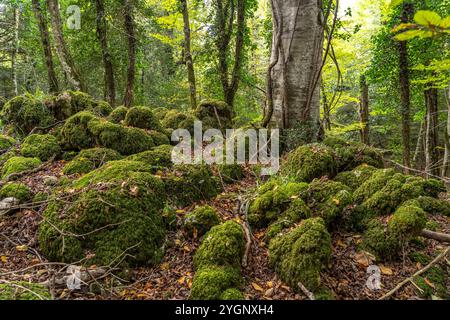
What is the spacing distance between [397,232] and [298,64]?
3.90 m

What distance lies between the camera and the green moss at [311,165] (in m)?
4.20

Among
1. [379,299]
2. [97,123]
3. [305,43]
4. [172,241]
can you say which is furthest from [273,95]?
[379,299]

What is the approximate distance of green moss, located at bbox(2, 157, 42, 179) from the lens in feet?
15.1

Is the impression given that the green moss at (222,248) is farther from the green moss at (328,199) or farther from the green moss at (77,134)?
the green moss at (77,134)

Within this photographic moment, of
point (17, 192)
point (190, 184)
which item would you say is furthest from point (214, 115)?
point (17, 192)

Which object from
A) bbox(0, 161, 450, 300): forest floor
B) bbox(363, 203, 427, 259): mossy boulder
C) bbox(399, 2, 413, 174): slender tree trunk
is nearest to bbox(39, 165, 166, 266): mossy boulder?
bbox(0, 161, 450, 300): forest floor

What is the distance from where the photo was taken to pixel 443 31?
137 centimetres

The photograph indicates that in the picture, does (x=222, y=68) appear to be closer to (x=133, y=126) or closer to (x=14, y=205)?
(x=133, y=126)

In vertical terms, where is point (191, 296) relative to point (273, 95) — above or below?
below

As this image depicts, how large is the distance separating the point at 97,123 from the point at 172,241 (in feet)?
10.5

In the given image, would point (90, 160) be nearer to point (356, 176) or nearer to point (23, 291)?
point (23, 291)

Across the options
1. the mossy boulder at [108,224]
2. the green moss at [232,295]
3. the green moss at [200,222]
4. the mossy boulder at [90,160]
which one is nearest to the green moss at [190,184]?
the mossy boulder at [108,224]

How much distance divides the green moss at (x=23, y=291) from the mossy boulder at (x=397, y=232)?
9.85 feet

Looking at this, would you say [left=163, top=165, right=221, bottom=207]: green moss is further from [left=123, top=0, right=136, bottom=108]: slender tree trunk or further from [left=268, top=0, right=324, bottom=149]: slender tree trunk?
[left=123, top=0, right=136, bottom=108]: slender tree trunk
